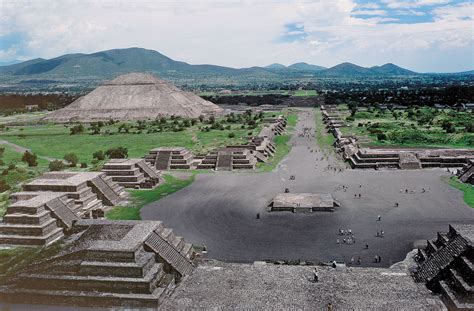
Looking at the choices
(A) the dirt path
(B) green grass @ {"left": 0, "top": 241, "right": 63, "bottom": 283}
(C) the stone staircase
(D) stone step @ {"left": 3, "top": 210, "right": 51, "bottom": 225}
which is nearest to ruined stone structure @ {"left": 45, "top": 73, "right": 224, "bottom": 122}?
(A) the dirt path

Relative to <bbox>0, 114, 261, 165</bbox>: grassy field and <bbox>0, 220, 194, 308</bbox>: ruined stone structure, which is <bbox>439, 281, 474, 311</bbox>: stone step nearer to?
<bbox>0, 220, 194, 308</bbox>: ruined stone structure

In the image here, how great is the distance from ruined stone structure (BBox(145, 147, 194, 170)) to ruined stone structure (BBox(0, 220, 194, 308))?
34.7m

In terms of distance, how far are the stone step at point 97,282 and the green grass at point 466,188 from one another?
3229 cm

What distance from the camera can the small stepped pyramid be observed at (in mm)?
30609

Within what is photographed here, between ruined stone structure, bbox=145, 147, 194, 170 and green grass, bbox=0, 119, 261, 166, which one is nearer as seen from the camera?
ruined stone structure, bbox=145, 147, 194, 170

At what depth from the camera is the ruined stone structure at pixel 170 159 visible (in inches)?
2450

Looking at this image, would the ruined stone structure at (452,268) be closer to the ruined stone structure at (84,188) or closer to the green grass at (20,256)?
the green grass at (20,256)

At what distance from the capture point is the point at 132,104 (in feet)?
455

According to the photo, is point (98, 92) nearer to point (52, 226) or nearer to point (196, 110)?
point (196, 110)

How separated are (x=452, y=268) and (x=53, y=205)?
28.2 m

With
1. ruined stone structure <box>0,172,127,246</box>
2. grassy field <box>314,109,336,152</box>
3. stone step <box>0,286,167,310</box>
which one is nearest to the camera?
stone step <box>0,286,167,310</box>

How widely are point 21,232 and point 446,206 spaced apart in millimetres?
37429

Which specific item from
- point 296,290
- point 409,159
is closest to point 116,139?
point 409,159

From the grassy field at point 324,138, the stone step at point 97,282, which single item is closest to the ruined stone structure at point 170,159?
the grassy field at point 324,138
